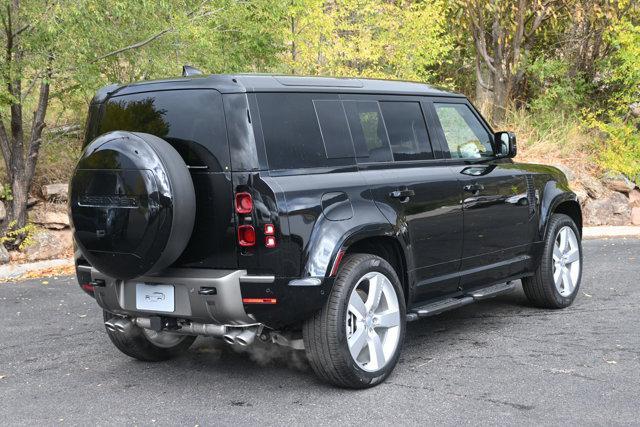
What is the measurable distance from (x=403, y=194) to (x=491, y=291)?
1.40 m

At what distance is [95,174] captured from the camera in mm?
4504

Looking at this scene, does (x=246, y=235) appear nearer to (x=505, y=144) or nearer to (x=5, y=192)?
(x=505, y=144)

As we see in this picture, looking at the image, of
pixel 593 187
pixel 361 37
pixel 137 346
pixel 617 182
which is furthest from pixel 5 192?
pixel 617 182

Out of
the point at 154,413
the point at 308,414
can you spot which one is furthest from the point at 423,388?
the point at 154,413

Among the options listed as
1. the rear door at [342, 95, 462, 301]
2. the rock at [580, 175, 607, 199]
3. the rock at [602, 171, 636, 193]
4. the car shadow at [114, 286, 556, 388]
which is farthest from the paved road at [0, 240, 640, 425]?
the rock at [602, 171, 636, 193]

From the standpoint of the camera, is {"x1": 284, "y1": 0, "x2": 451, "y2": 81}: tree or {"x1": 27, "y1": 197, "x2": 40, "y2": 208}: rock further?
{"x1": 284, "y1": 0, "x2": 451, "y2": 81}: tree

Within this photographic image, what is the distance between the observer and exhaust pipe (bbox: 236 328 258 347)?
4.54m

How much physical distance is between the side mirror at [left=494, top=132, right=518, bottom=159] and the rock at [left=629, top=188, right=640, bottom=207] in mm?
9646

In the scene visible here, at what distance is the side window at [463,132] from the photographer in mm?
5982

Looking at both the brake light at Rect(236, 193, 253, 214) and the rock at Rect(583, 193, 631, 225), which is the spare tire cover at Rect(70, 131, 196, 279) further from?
the rock at Rect(583, 193, 631, 225)

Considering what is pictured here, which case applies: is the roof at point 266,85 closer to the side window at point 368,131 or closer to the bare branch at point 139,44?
the side window at point 368,131

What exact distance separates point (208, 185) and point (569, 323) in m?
3.50

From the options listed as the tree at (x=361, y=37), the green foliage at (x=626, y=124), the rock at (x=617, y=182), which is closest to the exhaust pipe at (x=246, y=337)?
the tree at (x=361, y=37)

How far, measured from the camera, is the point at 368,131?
5.28 m
